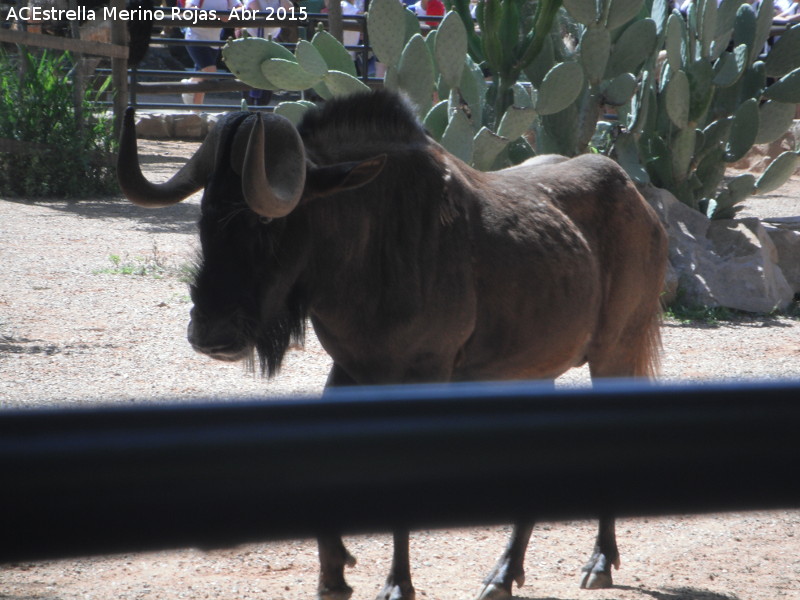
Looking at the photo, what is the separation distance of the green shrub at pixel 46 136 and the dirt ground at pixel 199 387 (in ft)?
2.29

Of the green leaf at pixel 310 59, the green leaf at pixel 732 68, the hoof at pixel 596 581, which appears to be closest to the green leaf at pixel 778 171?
the green leaf at pixel 732 68

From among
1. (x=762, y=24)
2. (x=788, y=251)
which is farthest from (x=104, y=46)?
(x=788, y=251)

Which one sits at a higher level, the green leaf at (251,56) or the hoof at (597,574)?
the green leaf at (251,56)

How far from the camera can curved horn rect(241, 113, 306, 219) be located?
2898 mm

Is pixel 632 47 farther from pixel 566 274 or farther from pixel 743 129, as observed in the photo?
pixel 566 274

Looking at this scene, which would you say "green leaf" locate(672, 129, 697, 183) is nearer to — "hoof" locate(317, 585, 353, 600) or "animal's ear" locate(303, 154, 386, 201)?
"animal's ear" locate(303, 154, 386, 201)

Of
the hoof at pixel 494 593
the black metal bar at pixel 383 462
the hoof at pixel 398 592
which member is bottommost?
the hoof at pixel 494 593

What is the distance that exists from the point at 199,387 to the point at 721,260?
504 cm

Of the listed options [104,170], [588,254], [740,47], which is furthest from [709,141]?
[104,170]

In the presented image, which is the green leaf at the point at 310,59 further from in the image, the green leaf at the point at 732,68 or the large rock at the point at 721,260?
the green leaf at the point at 732,68

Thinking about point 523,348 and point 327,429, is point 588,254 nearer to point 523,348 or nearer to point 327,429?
point 523,348

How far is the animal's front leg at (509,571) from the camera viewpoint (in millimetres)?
3631

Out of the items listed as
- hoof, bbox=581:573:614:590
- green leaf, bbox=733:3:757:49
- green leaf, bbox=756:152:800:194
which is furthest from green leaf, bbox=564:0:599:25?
hoof, bbox=581:573:614:590

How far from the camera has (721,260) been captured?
8.58 m
